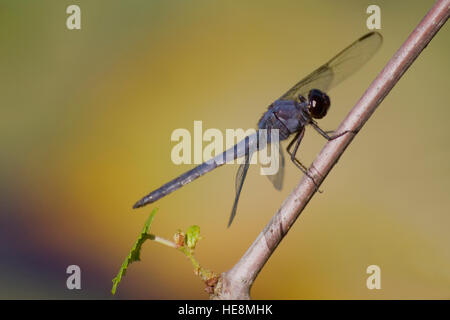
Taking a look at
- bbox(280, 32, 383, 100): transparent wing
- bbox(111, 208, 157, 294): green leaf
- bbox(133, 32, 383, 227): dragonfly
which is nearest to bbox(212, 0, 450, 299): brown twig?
bbox(111, 208, 157, 294): green leaf

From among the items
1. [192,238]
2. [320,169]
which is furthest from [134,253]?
[320,169]

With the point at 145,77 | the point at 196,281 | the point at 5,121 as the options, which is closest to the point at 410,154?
the point at 196,281

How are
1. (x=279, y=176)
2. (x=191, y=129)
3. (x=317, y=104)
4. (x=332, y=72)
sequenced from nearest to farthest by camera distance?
(x=317, y=104) < (x=279, y=176) < (x=332, y=72) < (x=191, y=129)

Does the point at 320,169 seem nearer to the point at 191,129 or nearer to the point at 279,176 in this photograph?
the point at 279,176

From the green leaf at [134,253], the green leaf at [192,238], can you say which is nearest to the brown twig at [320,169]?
the green leaf at [192,238]

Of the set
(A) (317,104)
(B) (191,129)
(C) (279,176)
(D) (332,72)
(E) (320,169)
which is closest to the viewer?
(E) (320,169)

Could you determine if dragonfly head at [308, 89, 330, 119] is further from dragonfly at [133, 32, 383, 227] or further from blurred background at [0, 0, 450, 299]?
blurred background at [0, 0, 450, 299]

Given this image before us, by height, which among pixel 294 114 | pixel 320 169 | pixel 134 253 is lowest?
pixel 134 253
